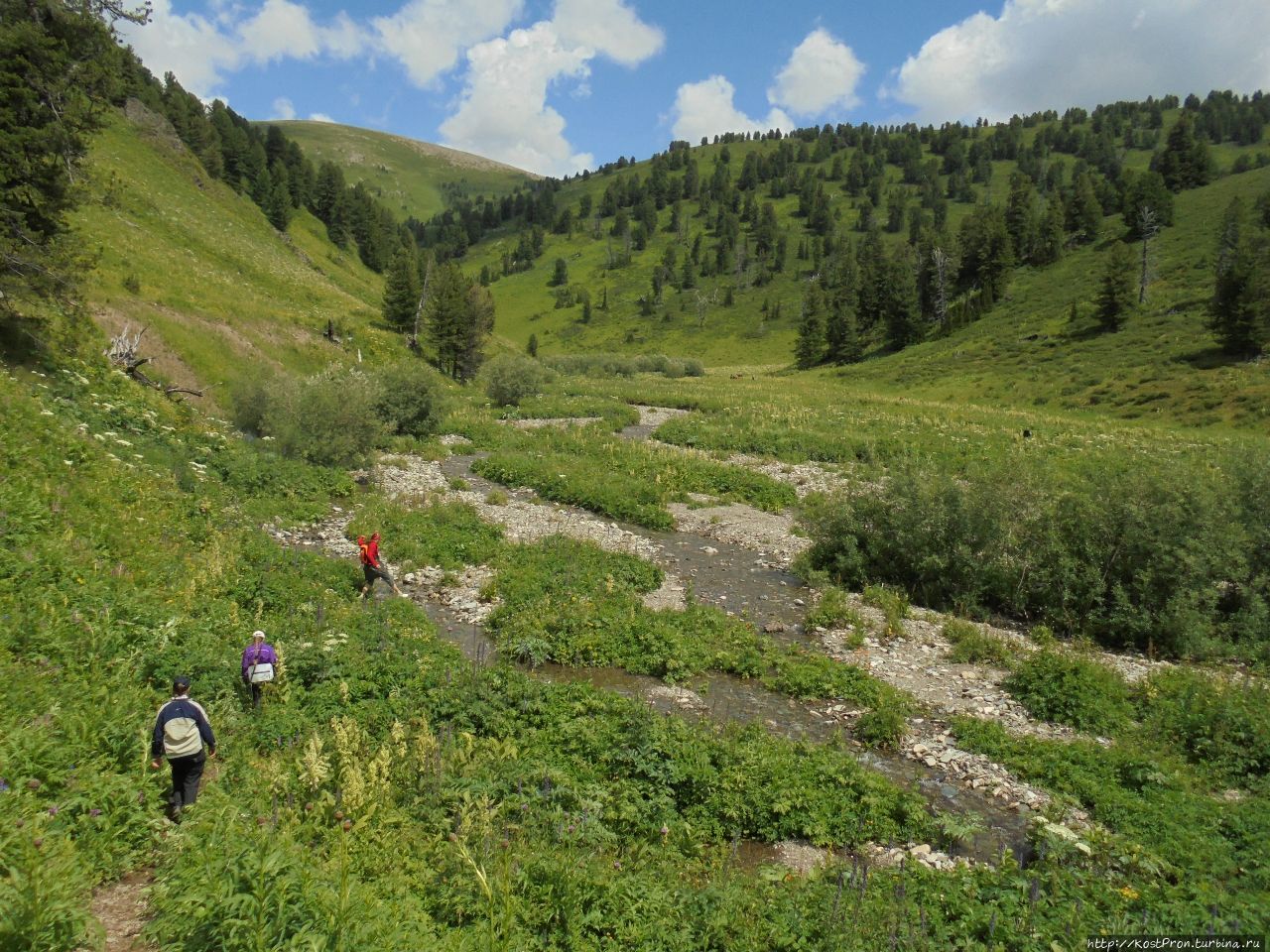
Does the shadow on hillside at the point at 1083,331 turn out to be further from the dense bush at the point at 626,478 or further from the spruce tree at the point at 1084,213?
the dense bush at the point at 626,478

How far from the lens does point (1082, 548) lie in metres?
16.2

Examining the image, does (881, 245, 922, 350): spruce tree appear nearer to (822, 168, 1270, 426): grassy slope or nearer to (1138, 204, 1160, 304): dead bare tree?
(822, 168, 1270, 426): grassy slope

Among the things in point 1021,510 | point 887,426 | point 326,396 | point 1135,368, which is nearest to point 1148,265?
point 1135,368

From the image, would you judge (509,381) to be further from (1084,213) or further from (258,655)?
(1084,213)

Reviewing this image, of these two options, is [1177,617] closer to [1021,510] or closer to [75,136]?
[1021,510]

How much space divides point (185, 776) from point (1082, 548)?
60.7 feet

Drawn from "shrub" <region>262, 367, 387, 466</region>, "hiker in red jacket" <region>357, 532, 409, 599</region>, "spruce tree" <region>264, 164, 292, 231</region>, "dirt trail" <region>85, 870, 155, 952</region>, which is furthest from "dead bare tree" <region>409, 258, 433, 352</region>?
"dirt trail" <region>85, 870, 155, 952</region>

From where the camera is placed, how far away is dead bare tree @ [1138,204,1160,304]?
7406cm

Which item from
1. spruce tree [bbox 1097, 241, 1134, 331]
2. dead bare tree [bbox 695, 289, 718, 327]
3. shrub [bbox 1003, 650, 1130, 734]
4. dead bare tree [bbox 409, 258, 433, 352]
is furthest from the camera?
dead bare tree [bbox 695, 289, 718, 327]

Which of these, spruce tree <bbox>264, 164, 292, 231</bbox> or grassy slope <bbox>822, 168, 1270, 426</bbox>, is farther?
spruce tree <bbox>264, 164, 292, 231</bbox>

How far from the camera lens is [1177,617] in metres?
14.2

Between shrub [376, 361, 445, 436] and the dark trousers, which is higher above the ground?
shrub [376, 361, 445, 436]

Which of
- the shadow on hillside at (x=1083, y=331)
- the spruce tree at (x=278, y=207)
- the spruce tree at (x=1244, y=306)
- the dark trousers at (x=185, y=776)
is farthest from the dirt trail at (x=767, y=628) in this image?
the spruce tree at (x=278, y=207)

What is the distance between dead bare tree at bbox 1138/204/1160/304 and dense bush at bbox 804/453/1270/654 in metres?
72.3
